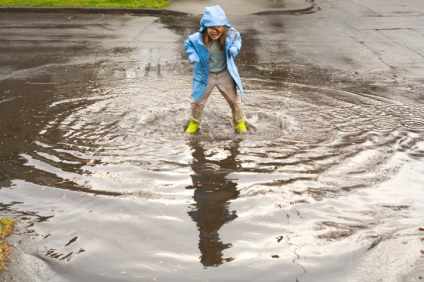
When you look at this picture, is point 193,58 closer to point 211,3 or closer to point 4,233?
point 4,233

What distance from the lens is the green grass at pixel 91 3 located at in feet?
63.0

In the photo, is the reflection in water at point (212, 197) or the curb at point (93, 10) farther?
the curb at point (93, 10)

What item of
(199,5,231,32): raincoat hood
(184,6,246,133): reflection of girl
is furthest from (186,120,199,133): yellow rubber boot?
(199,5,231,32): raincoat hood

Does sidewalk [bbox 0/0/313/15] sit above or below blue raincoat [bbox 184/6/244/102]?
below

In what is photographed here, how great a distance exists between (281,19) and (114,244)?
554 inches

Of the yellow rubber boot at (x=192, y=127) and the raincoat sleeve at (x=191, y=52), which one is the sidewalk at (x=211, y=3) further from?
the raincoat sleeve at (x=191, y=52)

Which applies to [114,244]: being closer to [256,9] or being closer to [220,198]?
[220,198]

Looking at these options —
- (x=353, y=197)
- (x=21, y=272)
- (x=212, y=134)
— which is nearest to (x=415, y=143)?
(x=353, y=197)

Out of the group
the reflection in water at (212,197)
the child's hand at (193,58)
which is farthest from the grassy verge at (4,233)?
the child's hand at (193,58)

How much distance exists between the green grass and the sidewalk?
0.22m

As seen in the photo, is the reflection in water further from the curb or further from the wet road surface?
the curb

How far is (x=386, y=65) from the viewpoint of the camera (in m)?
12.6

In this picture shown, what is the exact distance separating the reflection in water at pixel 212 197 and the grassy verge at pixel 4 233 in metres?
1.61

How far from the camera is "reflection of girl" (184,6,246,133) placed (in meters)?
7.61
